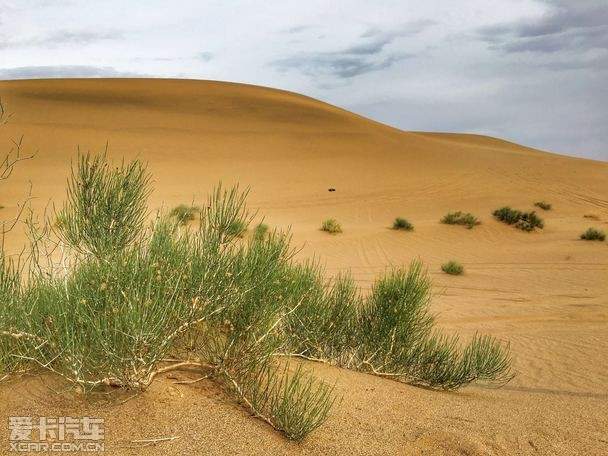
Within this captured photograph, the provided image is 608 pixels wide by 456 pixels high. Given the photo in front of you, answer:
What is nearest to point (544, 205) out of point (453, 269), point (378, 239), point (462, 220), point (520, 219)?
point (520, 219)

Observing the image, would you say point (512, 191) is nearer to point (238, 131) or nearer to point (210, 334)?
point (238, 131)

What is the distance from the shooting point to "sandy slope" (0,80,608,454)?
371 cm

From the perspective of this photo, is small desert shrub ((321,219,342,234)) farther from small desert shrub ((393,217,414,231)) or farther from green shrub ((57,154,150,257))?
green shrub ((57,154,150,257))

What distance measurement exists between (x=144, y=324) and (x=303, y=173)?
37391 millimetres

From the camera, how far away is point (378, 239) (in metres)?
21.0

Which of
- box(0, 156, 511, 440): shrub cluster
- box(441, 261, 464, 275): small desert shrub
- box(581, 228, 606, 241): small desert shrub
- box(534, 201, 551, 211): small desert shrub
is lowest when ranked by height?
box(441, 261, 464, 275): small desert shrub

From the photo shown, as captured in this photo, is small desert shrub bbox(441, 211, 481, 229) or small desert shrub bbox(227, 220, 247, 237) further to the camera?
small desert shrub bbox(441, 211, 481, 229)

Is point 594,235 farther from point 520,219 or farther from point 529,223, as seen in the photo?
point 520,219

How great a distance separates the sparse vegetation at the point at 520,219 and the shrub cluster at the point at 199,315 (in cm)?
1922

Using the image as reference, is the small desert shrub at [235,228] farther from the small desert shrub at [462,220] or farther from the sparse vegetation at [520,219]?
the sparse vegetation at [520,219]

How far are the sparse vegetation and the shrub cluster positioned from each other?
19.2 m

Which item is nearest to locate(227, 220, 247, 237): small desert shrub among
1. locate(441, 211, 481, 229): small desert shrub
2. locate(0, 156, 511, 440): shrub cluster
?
locate(0, 156, 511, 440): shrub cluster

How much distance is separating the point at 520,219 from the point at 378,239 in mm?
7208

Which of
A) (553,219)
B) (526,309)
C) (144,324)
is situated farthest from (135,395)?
(553,219)
